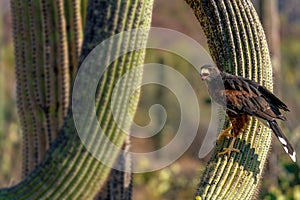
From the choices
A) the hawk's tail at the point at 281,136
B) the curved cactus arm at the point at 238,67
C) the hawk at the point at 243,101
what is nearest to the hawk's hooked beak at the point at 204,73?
the hawk at the point at 243,101

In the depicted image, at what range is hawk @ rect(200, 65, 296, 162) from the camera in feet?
10.6

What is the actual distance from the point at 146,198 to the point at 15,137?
7.38 feet

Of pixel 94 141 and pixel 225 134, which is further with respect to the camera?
pixel 94 141

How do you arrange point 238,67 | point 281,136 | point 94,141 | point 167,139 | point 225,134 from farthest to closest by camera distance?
1. point 167,139
2. point 94,141
3. point 238,67
4. point 225,134
5. point 281,136

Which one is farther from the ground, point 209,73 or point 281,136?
point 209,73

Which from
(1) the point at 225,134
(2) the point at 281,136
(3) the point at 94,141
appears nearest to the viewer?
(2) the point at 281,136

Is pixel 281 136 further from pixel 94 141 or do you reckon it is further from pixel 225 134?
pixel 94 141

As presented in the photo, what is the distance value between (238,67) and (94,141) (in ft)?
4.29

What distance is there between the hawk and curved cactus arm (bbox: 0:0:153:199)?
1100mm

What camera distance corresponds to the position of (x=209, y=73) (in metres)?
3.28

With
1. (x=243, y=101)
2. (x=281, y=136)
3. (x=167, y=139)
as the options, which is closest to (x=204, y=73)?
(x=243, y=101)

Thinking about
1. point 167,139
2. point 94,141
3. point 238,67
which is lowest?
point 167,139

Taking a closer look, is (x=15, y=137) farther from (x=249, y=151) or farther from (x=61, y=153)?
(x=249, y=151)

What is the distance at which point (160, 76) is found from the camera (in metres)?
9.72
